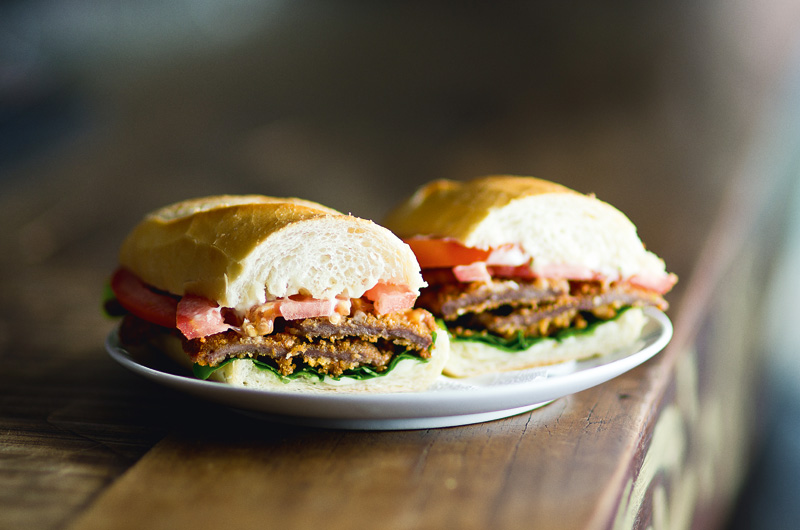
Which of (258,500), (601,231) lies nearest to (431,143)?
(601,231)

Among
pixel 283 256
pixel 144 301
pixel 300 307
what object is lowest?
pixel 144 301

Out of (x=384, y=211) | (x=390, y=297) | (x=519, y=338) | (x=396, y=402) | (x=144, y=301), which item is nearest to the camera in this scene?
(x=396, y=402)

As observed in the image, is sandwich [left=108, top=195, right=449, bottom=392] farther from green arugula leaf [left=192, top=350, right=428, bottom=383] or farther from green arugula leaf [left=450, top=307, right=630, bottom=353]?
green arugula leaf [left=450, top=307, right=630, bottom=353]

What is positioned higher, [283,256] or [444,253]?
[283,256]

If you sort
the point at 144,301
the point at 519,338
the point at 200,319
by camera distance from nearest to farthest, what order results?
the point at 200,319 → the point at 144,301 → the point at 519,338

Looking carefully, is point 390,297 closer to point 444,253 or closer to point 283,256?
point 283,256

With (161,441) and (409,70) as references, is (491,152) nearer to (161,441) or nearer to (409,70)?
(409,70)

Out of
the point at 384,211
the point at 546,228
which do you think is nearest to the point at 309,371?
the point at 546,228
